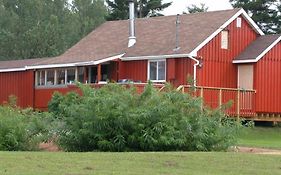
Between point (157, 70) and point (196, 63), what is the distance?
7.57 ft

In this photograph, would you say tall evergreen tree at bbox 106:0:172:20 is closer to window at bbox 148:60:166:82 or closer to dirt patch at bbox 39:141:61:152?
window at bbox 148:60:166:82

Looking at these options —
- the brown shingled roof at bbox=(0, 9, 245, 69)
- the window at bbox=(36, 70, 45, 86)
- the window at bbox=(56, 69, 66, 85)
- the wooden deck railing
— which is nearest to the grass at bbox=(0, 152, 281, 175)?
the wooden deck railing

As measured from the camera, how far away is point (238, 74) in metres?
37.5

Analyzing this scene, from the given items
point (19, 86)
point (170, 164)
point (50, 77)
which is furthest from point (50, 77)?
point (170, 164)

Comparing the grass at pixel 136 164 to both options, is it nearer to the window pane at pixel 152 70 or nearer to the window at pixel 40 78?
the window pane at pixel 152 70

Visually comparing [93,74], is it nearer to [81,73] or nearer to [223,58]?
[81,73]

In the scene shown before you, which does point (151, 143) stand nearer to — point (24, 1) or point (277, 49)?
point (277, 49)

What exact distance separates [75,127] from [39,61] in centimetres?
2268

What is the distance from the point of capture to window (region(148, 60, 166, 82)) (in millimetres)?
36438

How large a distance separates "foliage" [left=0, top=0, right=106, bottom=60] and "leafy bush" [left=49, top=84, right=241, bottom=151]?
1729 inches

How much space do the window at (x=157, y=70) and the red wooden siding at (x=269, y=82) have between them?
4471 mm

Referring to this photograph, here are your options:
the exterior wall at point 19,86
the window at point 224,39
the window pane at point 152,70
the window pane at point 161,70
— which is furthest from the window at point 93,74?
the window at point 224,39

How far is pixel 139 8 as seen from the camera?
218 ft

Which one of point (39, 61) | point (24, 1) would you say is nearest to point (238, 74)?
point (39, 61)
